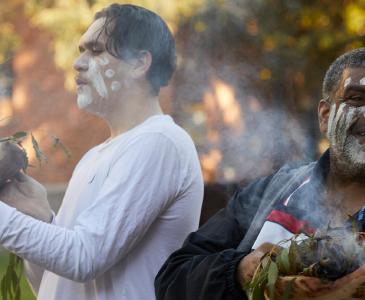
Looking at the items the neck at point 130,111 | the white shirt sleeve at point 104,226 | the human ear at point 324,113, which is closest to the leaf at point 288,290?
the human ear at point 324,113

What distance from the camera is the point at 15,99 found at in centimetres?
370

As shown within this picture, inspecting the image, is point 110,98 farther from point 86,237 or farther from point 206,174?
point 206,174

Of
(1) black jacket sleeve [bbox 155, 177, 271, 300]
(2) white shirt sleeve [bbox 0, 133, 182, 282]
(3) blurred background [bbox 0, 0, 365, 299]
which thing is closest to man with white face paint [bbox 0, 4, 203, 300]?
(2) white shirt sleeve [bbox 0, 133, 182, 282]

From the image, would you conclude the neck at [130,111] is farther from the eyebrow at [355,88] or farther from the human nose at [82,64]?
the eyebrow at [355,88]

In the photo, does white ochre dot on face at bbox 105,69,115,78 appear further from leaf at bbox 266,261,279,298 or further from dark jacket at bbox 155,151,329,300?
leaf at bbox 266,261,279,298

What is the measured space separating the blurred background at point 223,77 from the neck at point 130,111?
0.41m

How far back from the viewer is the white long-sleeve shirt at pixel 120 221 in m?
2.45

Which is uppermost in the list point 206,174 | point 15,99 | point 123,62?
point 123,62

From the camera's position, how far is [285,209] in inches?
87.0

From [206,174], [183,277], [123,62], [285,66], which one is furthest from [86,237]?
[285,66]

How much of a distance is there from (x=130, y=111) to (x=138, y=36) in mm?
244

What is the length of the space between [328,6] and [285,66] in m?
0.29

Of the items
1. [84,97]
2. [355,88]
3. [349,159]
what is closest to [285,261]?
[349,159]

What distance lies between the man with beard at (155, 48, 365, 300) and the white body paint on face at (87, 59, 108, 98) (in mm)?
606
